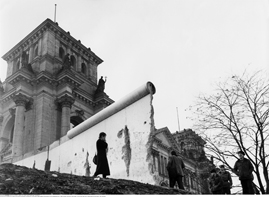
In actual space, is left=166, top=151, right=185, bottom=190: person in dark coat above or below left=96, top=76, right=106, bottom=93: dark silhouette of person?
below

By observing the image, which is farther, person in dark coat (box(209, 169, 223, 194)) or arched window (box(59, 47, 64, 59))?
arched window (box(59, 47, 64, 59))

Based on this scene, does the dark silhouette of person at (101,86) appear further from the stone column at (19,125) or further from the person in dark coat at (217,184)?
the person in dark coat at (217,184)

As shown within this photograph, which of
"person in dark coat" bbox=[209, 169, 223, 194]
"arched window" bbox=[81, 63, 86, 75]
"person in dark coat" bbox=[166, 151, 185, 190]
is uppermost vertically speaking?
"arched window" bbox=[81, 63, 86, 75]

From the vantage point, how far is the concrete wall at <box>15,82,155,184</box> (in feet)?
34.6

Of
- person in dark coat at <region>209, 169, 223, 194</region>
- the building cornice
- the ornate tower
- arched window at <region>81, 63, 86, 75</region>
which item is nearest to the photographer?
person in dark coat at <region>209, 169, 223, 194</region>

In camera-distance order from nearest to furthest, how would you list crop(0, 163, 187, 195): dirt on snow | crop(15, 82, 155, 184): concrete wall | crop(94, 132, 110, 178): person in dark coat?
1. crop(0, 163, 187, 195): dirt on snow
2. crop(94, 132, 110, 178): person in dark coat
3. crop(15, 82, 155, 184): concrete wall

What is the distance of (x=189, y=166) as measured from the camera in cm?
5178

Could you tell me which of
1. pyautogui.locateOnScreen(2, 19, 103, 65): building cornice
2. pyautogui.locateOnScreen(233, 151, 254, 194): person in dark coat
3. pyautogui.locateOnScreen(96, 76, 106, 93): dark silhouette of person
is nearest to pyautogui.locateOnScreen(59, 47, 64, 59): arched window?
pyautogui.locateOnScreen(2, 19, 103, 65): building cornice

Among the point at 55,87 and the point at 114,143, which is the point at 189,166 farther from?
the point at 114,143

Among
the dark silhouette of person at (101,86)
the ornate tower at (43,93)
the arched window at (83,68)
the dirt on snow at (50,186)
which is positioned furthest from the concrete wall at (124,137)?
the arched window at (83,68)

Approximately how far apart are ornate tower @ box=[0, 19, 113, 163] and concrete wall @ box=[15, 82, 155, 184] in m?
14.8

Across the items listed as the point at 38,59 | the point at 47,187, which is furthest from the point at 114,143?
the point at 38,59

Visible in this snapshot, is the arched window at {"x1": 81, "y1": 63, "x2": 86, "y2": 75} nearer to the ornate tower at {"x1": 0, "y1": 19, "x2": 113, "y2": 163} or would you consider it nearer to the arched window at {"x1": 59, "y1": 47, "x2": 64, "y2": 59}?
the ornate tower at {"x1": 0, "y1": 19, "x2": 113, "y2": 163}

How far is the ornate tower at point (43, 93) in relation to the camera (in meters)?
28.5
